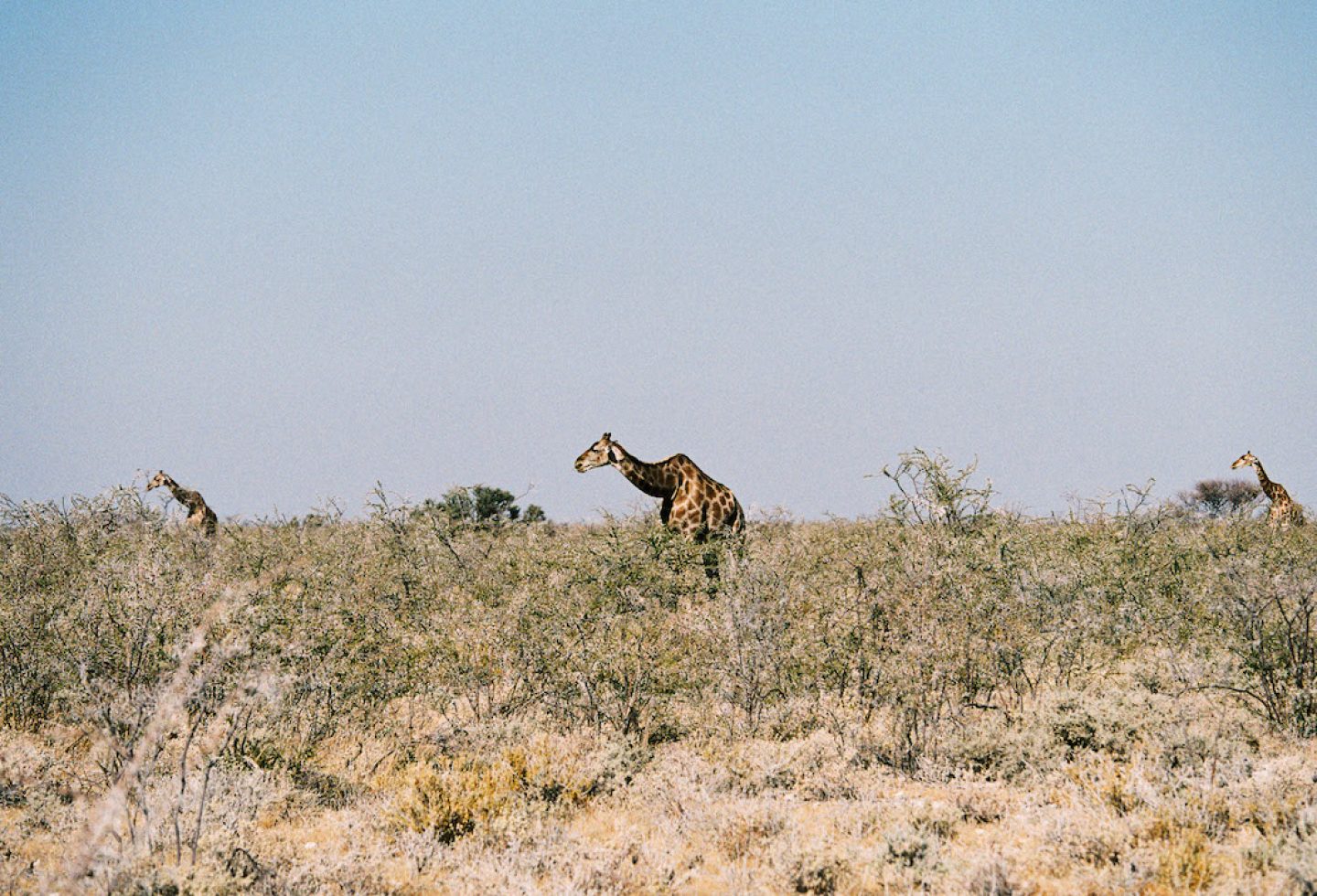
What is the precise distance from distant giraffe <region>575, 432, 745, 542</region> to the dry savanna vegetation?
4.78m

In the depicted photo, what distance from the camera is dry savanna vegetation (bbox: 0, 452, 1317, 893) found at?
565cm

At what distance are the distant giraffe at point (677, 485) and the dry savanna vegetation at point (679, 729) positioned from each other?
15.7 ft

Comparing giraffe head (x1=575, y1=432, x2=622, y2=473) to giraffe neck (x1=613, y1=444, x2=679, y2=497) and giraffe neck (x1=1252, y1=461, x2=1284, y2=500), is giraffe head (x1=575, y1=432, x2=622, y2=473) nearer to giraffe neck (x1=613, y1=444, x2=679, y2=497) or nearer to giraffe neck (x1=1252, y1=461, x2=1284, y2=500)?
giraffe neck (x1=613, y1=444, x2=679, y2=497)

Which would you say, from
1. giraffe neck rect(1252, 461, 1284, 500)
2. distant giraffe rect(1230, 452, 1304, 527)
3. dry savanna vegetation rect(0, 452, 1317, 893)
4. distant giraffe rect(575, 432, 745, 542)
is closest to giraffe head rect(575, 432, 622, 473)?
distant giraffe rect(575, 432, 745, 542)

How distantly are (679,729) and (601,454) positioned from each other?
957cm

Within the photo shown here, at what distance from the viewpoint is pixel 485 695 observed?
9.70 meters

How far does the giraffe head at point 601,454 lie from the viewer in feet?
58.2

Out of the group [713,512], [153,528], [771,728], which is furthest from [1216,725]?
[153,528]

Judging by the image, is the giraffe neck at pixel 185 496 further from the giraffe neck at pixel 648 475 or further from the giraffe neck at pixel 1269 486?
the giraffe neck at pixel 1269 486

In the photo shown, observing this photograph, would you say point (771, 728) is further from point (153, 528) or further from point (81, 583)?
point (153, 528)

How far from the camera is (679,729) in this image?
341 inches

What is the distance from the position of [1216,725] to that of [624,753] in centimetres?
455

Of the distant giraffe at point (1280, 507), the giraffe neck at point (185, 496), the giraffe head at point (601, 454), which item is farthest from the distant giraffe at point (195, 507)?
the distant giraffe at point (1280, 507)

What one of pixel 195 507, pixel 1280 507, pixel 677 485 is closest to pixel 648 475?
pixel 677 485
